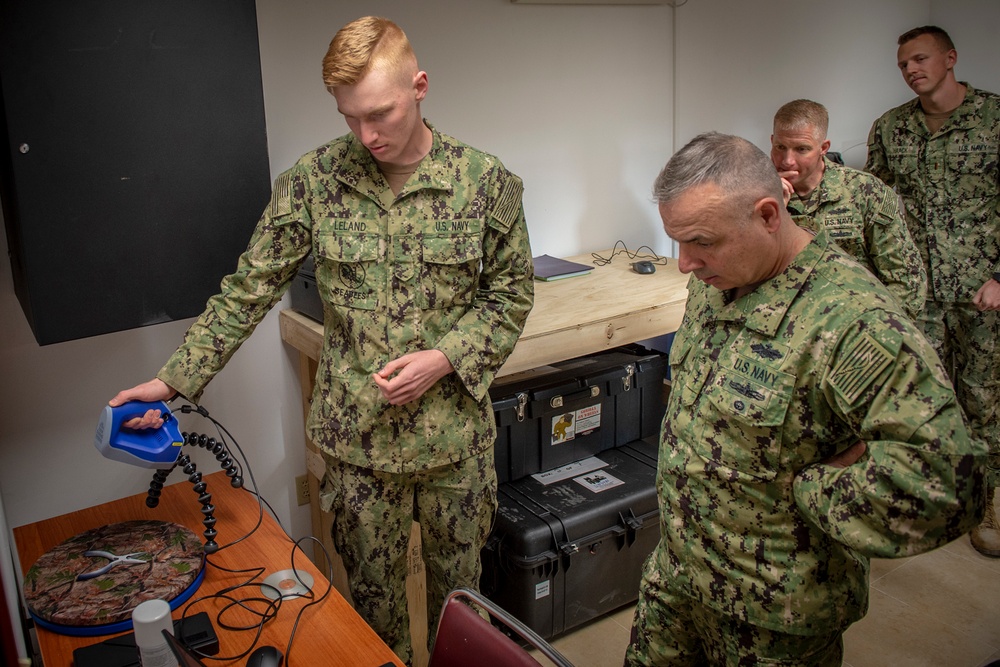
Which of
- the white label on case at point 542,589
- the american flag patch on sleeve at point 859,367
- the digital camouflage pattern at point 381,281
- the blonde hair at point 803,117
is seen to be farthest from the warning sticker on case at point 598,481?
the american flag patch on sleeve at point 859,367

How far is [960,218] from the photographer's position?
322 centimetres

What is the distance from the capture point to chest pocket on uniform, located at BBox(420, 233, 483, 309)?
1.89 m

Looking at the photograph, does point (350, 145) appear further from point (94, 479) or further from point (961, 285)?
point (961, 285)

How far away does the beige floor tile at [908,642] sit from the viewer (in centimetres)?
258

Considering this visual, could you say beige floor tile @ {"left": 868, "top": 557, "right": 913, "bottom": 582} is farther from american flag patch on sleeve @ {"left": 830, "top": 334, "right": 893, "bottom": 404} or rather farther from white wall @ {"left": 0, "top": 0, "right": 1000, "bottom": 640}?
american flag patch on sleeve @ {"left": 830, "top": 334, "right": 893, "bottom": 404}

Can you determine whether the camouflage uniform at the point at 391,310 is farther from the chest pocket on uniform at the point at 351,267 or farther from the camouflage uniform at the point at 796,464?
the camouflage uniform at the point at 796,464

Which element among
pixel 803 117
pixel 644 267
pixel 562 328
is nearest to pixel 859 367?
pixel 562 328

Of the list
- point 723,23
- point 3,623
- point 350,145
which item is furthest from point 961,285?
point 3,623

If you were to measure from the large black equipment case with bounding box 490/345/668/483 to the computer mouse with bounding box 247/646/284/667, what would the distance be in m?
1.31

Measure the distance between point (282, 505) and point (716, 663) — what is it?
1735 millimetres

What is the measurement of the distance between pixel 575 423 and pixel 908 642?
1.22m

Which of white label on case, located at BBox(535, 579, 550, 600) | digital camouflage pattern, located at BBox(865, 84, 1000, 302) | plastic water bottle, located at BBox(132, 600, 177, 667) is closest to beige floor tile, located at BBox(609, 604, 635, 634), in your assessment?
white label on case, located at BBox(535, 579, 550, 600)

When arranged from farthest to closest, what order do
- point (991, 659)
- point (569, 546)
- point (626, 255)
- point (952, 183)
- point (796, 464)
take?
point (626, 255) → point (952, 183) → point (569, 546) → point (991, 659) → point (796, 464)

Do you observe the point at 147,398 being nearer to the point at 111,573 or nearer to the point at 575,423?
the point at 111,573
